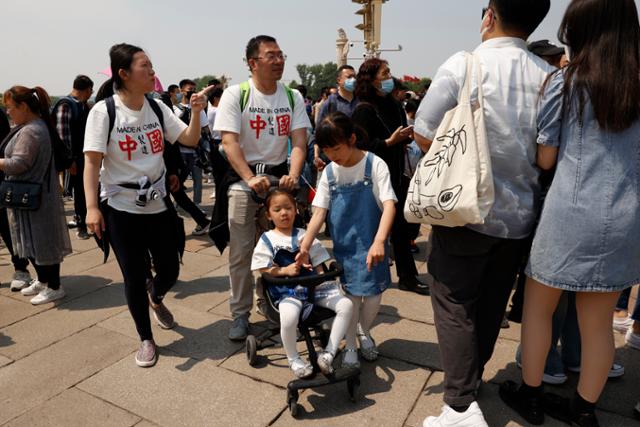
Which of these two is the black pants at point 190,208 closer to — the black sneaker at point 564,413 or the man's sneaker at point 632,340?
the black sneaker at point 564,413

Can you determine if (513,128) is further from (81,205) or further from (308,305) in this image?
(81,205)

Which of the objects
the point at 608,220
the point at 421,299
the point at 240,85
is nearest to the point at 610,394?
the point at 608,220

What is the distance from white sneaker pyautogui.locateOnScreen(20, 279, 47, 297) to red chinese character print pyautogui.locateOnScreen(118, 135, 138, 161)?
205 centimetres

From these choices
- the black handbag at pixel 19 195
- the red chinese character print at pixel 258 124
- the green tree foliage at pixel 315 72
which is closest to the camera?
the red chinese character print at pixel 258 124

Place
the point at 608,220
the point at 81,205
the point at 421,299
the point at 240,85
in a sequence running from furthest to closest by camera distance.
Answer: the point at 81,205 < the point at 421,299 < the point at 240,85 < the point at 608,220

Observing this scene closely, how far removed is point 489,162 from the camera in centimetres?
190

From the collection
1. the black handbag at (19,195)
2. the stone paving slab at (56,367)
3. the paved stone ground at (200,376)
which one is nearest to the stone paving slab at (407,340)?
the paved stone ground at (200,376)

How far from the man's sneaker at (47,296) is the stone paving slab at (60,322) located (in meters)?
0.14

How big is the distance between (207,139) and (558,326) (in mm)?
5631

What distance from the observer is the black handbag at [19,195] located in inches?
151

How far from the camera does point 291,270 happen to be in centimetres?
254

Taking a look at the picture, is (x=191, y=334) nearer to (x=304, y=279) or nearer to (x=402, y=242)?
(x=304, y=279)

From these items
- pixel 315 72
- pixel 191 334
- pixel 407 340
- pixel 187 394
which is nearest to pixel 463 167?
pixel 407 340

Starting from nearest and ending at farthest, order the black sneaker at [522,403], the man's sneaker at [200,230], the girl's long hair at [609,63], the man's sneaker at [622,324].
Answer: the girl's long hair at [609,63] → the black sneaker at [522,403] → the man's sneaker at [622,324] → the man's sneaker at [200,230]
